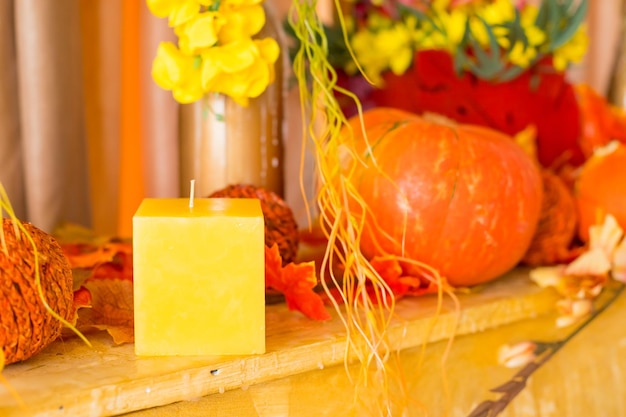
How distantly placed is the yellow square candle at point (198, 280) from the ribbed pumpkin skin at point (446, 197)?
0.55 feet

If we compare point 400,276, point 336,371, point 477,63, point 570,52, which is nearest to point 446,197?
point 400,276

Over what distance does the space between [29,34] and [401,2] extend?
498 millimetres

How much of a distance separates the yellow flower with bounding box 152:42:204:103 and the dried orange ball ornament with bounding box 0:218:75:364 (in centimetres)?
19

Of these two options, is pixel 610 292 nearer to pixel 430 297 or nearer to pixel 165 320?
pixel 430 297

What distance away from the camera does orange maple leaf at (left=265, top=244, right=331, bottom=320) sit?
55 cm

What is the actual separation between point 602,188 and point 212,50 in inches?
18.6

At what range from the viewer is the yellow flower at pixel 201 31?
0.57 metres

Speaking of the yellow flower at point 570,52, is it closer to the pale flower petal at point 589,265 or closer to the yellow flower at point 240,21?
the pale flower petal at point 589,265

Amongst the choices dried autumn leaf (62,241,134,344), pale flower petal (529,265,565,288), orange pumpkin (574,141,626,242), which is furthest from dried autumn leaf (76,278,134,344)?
orange pumpkin (574,141,626,242)

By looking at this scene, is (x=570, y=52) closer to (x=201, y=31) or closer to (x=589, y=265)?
(x=589, y=265)

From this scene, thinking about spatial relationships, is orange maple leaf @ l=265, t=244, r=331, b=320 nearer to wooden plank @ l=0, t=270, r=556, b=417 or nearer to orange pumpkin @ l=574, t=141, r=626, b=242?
wooden plank @ l=0, t=270, r=556, b=417

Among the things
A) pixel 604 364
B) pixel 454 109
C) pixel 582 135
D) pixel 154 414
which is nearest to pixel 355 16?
pixel 454 109

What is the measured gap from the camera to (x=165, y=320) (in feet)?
1.52

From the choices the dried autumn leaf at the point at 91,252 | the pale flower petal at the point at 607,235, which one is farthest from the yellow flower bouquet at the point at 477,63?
the dried autumn leaf at the point at 91,252
